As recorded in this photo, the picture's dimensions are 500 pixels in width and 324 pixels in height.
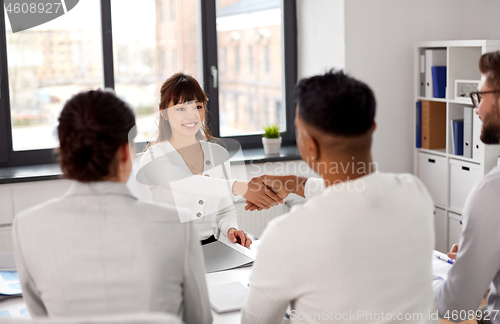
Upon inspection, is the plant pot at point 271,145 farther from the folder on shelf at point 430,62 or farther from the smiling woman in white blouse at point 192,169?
the smiling woman in white blouse at point 192,169

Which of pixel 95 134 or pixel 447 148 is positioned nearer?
pixel 95 134

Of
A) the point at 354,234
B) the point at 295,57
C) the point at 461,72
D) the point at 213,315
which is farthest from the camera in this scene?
the point at 295,57

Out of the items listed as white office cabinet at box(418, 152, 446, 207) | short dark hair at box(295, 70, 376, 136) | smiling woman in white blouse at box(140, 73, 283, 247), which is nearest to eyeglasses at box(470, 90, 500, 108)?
short dark hair at box(295, 70, 376, 136)

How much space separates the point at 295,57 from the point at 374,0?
2.32 ft

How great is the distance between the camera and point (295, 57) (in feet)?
12.6

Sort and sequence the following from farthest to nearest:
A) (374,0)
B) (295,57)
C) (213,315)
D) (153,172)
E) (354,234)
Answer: (295,57), (374,0), (153,172), (213,315), (354,234)

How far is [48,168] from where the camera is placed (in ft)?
10.3

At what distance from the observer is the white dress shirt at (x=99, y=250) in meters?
1.11

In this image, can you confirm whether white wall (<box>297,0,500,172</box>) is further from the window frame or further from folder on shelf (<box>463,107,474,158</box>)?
folder on shelf (<box>463,107,474,158</box>)

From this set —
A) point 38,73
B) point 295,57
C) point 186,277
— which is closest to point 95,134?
point 186,277

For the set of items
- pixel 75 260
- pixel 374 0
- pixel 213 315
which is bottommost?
pixel 213 315

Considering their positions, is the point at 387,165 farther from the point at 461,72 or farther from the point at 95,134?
the point at 95,134

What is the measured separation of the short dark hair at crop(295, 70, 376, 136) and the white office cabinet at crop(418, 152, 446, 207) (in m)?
2.36

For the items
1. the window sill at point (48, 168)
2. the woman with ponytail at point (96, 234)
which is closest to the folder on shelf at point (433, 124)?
the window sill at point (48, 168)
